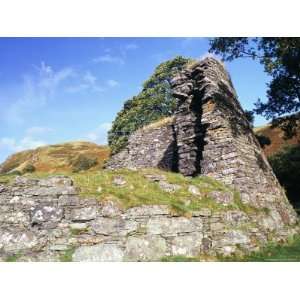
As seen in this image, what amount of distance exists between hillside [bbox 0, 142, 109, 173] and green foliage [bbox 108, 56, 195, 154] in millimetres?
3881

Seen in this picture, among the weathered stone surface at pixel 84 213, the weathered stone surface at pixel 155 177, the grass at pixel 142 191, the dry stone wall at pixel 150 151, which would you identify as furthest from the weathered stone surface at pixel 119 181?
the dry stone wall at pixel 150 151

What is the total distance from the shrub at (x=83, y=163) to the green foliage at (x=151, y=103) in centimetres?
298

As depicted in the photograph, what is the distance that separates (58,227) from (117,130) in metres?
29.5

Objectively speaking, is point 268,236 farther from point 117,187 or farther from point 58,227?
point 58,227

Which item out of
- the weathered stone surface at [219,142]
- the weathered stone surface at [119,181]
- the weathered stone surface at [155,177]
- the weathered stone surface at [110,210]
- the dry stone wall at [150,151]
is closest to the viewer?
the weathered stone surface at [110,210]

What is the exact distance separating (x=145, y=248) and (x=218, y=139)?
17.6 feet

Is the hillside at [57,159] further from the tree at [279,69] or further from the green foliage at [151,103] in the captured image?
the tree at [279,69]

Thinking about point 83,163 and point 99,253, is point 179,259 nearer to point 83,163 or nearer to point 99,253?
point 99,253

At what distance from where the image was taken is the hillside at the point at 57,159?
36.8 m

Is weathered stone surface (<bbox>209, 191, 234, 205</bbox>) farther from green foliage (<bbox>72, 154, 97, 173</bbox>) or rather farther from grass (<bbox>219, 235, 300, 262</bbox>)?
green foliage (<bbox>72, 154, 97, 173</bbox>)

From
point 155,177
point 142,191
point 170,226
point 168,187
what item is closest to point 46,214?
point 142,191

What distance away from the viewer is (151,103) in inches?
1407
